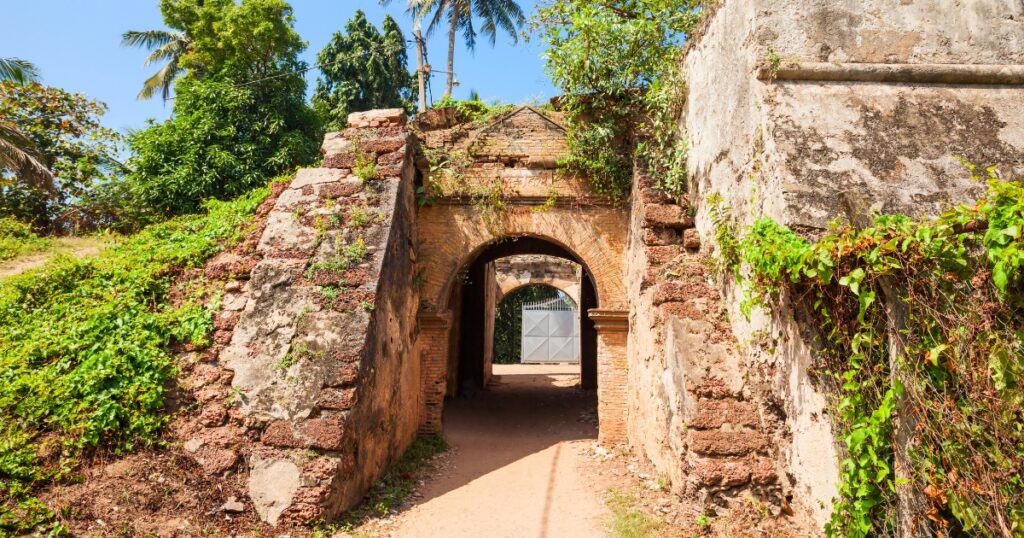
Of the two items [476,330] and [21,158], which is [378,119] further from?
[21,158]

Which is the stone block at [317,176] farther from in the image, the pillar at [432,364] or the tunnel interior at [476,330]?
the tunnel interior at [476,330]

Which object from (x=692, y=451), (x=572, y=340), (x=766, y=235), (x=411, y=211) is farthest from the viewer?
(x=572, y=340)

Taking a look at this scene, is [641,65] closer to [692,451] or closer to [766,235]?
[766,235]

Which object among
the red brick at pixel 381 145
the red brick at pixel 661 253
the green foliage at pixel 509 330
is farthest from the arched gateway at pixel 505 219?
the green foliage at pixel 509 330

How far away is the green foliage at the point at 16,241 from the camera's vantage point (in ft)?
32.8

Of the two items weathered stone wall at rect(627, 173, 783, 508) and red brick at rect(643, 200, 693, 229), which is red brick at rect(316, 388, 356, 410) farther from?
red brick at rect(643, 200, 693, 229)

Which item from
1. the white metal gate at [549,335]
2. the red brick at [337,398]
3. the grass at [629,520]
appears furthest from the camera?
the white metal gate at [549,335]

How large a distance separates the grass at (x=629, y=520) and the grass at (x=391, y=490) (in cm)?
204

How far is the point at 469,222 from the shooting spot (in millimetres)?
8172

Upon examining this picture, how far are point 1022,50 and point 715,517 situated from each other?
4652mm

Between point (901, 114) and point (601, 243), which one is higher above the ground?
point (901, 114)

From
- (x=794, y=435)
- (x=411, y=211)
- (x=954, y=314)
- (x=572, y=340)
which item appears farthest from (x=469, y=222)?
(x=572, y=340)

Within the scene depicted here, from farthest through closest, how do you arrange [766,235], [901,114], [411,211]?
[411,211], [901,114], [766,235]

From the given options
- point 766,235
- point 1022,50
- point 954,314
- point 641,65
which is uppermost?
point 641,65
